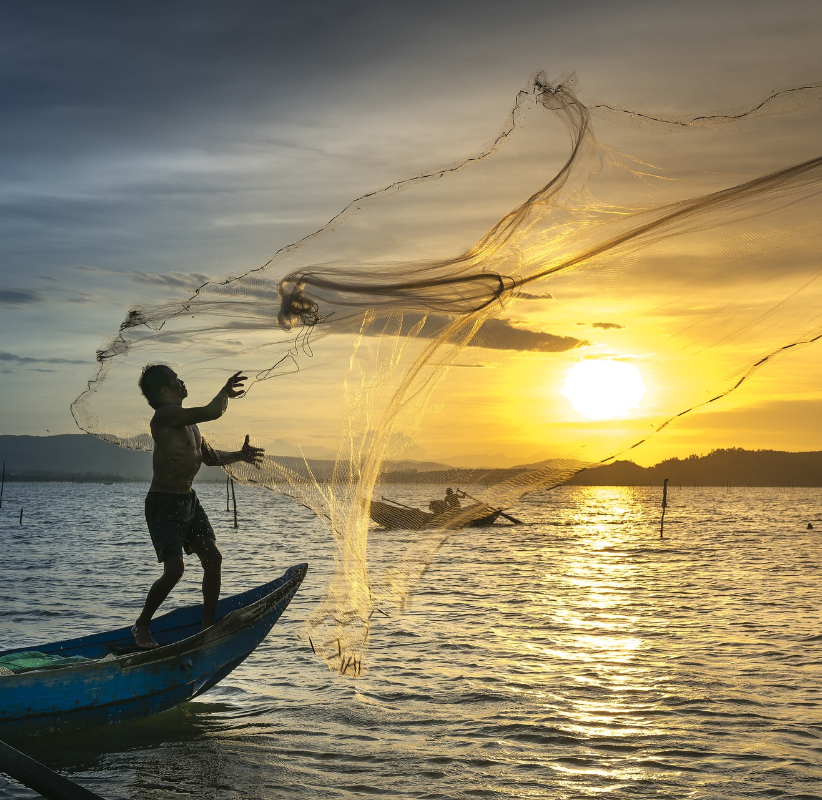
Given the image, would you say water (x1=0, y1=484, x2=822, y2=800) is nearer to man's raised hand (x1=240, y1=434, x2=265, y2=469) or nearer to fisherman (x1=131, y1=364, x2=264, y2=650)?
fisherman (x1=131, y1=364, x2=264, y2=650)

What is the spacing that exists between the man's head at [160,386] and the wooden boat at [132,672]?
88.9 inches

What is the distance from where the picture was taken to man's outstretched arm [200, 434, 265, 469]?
24.9 ft

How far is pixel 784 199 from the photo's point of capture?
20.7 feet

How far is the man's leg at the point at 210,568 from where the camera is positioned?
25.2 ft

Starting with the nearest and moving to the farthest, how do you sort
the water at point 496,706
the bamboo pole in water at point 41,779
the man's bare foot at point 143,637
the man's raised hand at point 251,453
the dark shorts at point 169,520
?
the bamboo pole in water at point 41,779
the water at point 496,706
the dark shorts at point 169,520
the man's raised hand at point 251,453
the man's bare foot at point 143,637

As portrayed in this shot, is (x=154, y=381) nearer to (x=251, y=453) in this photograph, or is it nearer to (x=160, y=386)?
(x=160, y=386)

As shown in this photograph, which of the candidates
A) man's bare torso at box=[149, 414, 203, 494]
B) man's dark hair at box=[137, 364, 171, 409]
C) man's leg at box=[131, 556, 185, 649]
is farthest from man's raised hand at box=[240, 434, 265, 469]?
man's leg at box=[131, 556, 185, 649]

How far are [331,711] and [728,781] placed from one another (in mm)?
3872

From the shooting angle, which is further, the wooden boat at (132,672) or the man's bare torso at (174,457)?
the wooden boat at (132,672)

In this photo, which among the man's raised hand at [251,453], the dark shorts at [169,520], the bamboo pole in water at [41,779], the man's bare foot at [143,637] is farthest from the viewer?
the man's bare foot at [143,637]

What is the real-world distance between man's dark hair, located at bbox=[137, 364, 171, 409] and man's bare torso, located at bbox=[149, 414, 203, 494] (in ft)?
0.61

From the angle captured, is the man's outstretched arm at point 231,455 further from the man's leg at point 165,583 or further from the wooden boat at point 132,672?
the wooden boat at point 132,672

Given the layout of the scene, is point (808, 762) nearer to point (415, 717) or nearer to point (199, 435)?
point (415, 717)

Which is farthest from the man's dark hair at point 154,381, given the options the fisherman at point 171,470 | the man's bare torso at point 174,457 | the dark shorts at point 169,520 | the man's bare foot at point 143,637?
the man's bare foot at point 143,637
